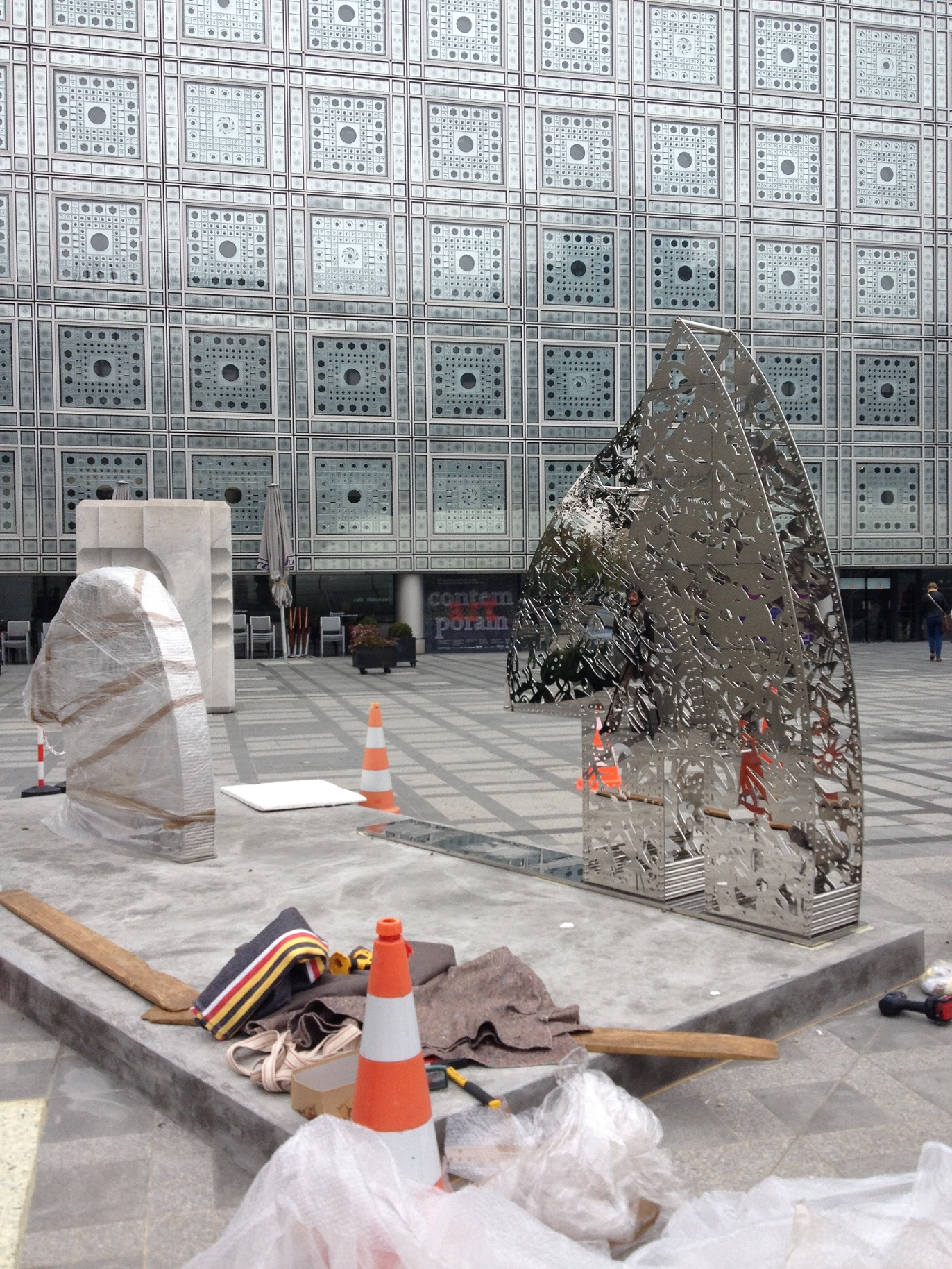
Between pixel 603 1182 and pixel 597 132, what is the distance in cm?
2950

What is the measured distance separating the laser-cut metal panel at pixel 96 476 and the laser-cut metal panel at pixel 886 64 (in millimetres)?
20834

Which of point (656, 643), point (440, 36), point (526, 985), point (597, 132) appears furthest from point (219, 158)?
point (526, 985)

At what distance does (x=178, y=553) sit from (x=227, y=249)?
13.0 meters

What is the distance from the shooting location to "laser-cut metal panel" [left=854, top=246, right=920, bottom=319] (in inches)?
1211

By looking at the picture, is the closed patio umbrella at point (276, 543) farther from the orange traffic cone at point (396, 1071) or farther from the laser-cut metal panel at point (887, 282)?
the orange traffic cone at point (396, 1071)

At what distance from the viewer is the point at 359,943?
18.1 ft

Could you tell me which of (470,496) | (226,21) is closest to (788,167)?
(470,496)

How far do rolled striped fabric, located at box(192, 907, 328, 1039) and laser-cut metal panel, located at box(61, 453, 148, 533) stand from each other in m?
23.8

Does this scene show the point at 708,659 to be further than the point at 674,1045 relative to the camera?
Yes

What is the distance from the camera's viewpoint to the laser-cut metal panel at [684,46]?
29297 millimetres

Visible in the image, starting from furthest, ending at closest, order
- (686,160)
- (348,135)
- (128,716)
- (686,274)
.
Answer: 1. (686,274)
2. (686,160)
3. (348,135)
4. (128,716)

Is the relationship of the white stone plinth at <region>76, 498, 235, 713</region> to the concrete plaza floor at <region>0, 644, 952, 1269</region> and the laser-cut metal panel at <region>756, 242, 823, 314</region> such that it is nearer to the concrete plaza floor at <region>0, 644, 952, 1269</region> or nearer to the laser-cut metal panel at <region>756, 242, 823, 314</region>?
the concrete plaza floor at <region>0, 644, 952, 1269</region>

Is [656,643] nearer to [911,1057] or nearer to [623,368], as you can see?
[911,1057]

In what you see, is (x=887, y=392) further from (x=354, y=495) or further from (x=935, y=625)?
(x=354, y=495)
